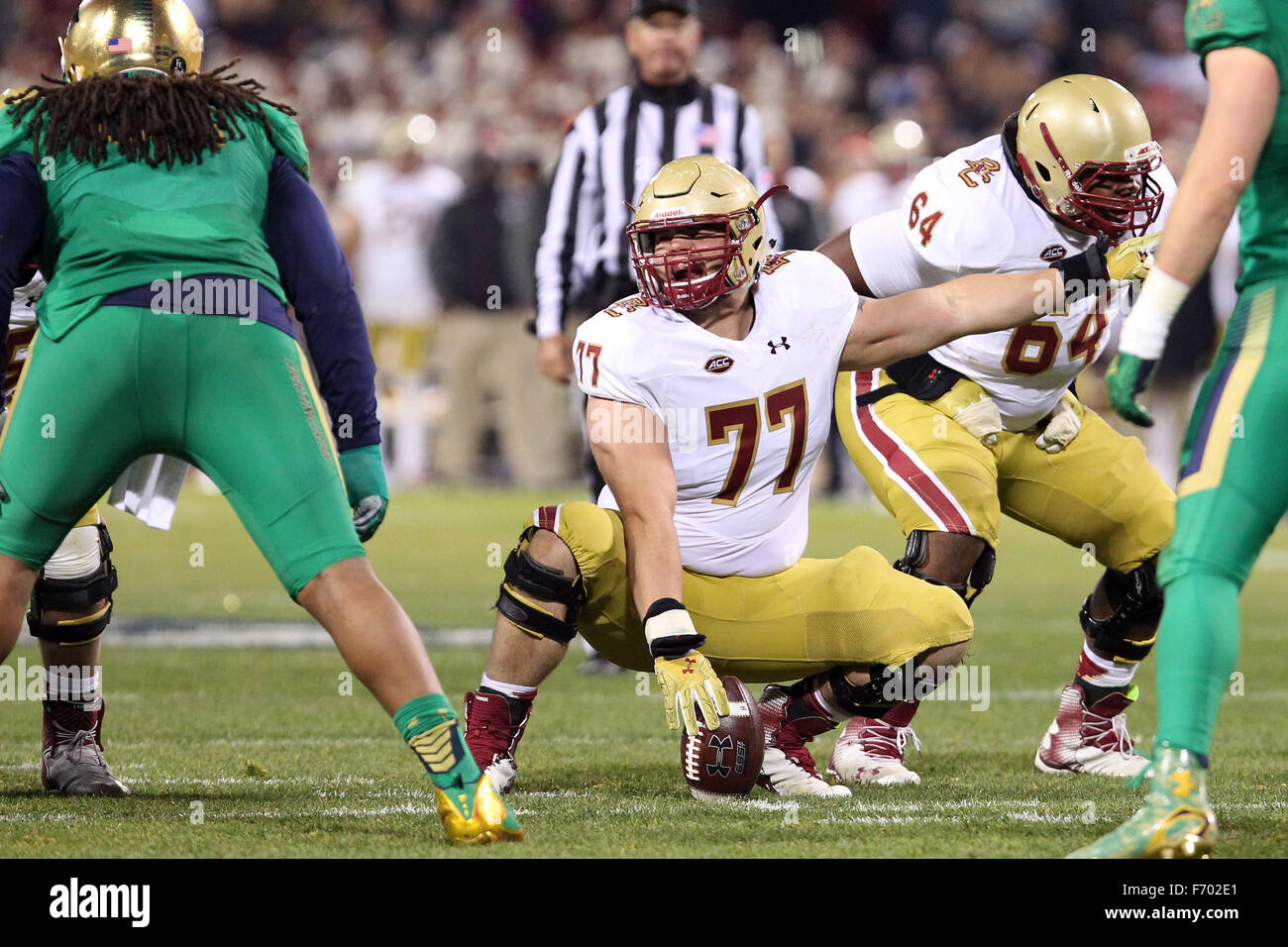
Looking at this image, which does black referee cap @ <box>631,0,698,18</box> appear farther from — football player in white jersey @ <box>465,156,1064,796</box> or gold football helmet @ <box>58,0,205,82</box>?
gold football helmet @ <box>58,0,205,82</box>

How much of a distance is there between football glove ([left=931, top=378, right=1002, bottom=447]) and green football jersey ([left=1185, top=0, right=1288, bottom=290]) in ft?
4.53

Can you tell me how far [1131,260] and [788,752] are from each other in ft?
4.46

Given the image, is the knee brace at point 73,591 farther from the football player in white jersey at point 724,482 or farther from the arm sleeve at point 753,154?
the arm sleeve at point 753,154

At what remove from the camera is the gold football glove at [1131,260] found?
154 inches

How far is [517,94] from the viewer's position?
50.1ft

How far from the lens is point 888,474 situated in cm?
460

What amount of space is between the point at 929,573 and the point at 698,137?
8.43ft

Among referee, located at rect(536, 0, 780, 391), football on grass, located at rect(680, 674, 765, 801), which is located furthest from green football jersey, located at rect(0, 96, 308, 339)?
referee, located at rect(536, 0, 780, 391)

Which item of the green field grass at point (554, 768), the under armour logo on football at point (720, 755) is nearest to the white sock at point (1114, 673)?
the green field grass at point (554, 768)

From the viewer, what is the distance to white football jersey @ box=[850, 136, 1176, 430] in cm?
459

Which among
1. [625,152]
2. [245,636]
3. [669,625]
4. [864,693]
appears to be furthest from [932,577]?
[245,636]

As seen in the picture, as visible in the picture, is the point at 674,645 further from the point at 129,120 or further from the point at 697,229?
the point at 129,120

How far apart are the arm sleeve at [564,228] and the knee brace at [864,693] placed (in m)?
2.57
